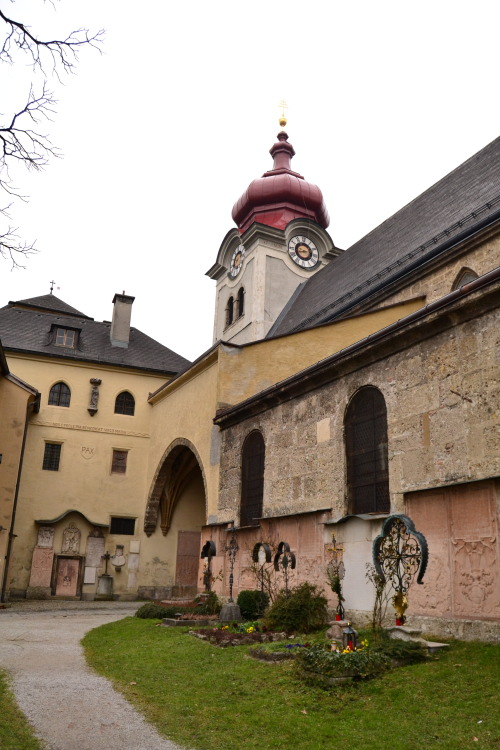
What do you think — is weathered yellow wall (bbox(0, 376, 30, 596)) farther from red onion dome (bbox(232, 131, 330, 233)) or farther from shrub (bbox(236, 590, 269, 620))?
red onion dome (bbox(232, 131, 330, 233))

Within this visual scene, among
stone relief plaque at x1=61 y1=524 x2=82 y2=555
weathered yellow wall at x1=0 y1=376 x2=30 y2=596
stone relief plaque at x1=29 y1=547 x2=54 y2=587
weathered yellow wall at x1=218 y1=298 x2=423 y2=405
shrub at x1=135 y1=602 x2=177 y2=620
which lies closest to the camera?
shrub at x1=135 y1=602 x2=177 y2=620

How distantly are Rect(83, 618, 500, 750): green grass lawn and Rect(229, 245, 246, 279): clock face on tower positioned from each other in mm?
26862

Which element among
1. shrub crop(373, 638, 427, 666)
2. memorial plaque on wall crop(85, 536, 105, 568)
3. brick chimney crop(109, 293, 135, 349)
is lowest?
shrub crop(373, 638, 427, 666)

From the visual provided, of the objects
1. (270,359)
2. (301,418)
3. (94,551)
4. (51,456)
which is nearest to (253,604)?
(301,418)

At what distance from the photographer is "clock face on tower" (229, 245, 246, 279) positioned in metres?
34.2

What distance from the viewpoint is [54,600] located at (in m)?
23.2

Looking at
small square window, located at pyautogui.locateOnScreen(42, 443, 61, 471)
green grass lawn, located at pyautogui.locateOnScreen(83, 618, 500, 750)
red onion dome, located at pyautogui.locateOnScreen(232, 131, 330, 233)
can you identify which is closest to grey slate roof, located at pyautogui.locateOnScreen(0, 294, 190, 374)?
small square window, located at pyautogui.locateOnScreen(42, 443, 61, 471)

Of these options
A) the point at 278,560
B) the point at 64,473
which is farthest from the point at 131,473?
the point at 278,560

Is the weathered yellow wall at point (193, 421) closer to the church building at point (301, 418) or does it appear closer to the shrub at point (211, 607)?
the church building at point (301, 418)

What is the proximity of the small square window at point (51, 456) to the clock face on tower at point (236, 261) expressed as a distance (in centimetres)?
1381

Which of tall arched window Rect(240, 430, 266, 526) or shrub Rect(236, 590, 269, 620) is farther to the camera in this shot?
tall arched window Rect(240, 430, 266, 526)

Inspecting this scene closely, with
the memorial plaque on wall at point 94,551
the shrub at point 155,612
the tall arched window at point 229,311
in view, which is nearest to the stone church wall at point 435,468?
the shrub at point 155,612

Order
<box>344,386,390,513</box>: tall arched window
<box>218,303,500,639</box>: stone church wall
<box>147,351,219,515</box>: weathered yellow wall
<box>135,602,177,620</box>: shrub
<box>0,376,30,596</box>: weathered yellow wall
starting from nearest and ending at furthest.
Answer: <box>218,303,500,639</box>: stone church wall
<box>344,386,390,513</box>: tall arched window
<box>135,602,177,620</box>: shrub
<box>147,351,219,515</box>: weathered yellow wall
<box>0,376,30,596</box>: weathered yellow wall

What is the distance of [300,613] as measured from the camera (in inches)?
446
